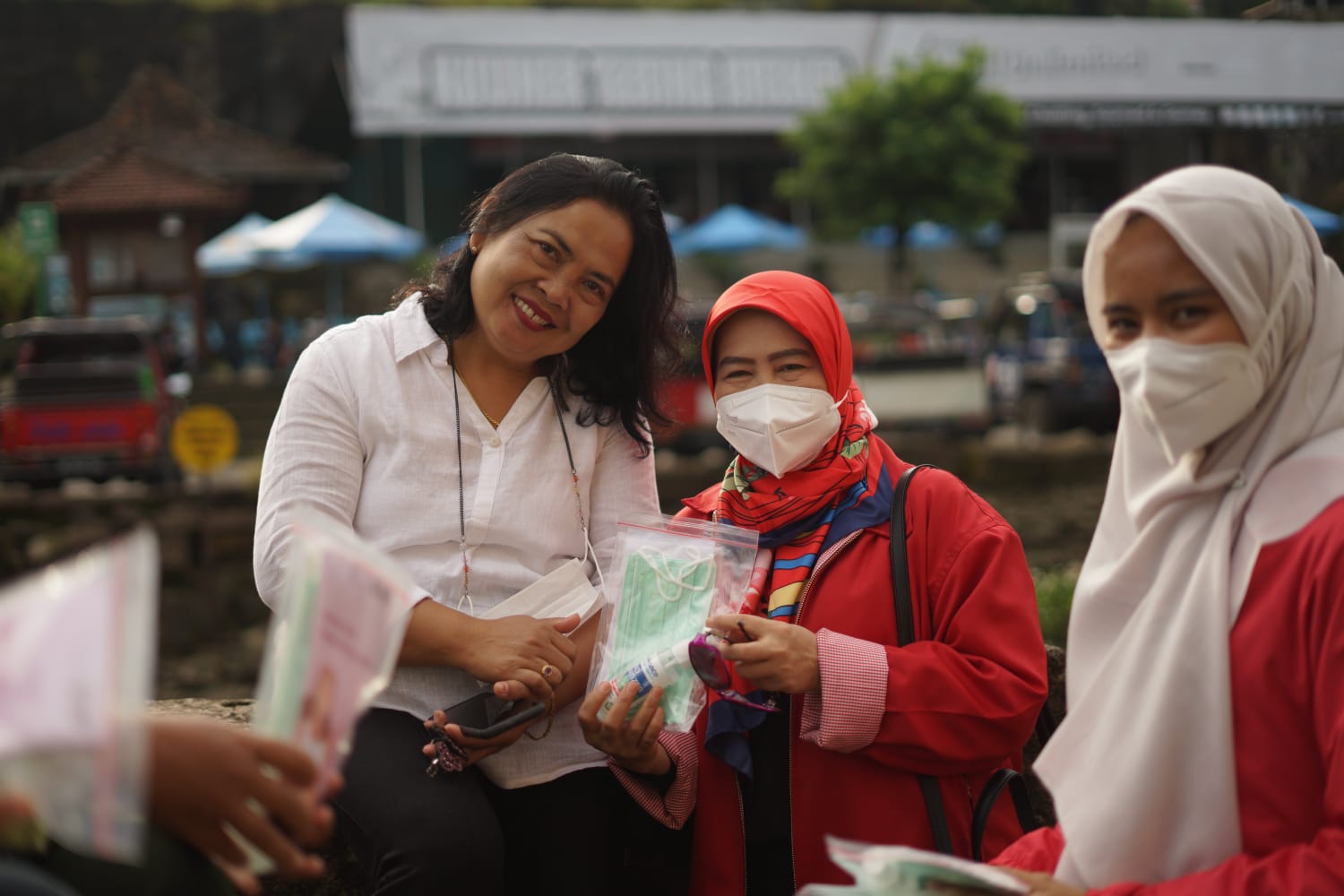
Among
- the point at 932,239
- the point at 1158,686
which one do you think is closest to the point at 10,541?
the point at 1158,686

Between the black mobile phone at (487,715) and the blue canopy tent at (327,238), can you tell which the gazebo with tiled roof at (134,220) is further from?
the black mobile phone at (487,715)

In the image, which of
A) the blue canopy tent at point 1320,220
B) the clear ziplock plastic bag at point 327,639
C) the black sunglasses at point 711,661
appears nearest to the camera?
the clear ziplock plastic bag at point 327,639

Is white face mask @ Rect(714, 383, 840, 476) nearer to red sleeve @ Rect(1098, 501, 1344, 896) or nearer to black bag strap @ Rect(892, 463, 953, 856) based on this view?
black bag strap @ Rect(892, 463, 953, 856)

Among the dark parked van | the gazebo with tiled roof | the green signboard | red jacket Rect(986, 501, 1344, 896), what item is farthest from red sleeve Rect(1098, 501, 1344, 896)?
the gazebo with tiled roof

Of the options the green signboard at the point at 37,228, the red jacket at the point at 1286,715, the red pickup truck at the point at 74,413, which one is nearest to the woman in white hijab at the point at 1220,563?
the red jacket at the point at 1286,715

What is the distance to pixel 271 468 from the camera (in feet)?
7.47

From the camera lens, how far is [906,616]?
217 cm

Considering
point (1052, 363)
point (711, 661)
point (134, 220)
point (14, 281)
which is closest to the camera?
point (711, 661)

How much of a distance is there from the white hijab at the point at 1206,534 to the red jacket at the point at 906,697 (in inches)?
15.9

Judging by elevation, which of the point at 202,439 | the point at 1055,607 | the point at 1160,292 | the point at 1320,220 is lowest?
the point at 202,439

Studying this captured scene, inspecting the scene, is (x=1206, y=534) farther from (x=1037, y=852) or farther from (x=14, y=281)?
(x=14, y=281)

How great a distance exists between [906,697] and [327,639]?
43.9 inches

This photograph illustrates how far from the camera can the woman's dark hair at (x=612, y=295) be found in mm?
2488

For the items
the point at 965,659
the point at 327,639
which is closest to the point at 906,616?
the point at 965,659
